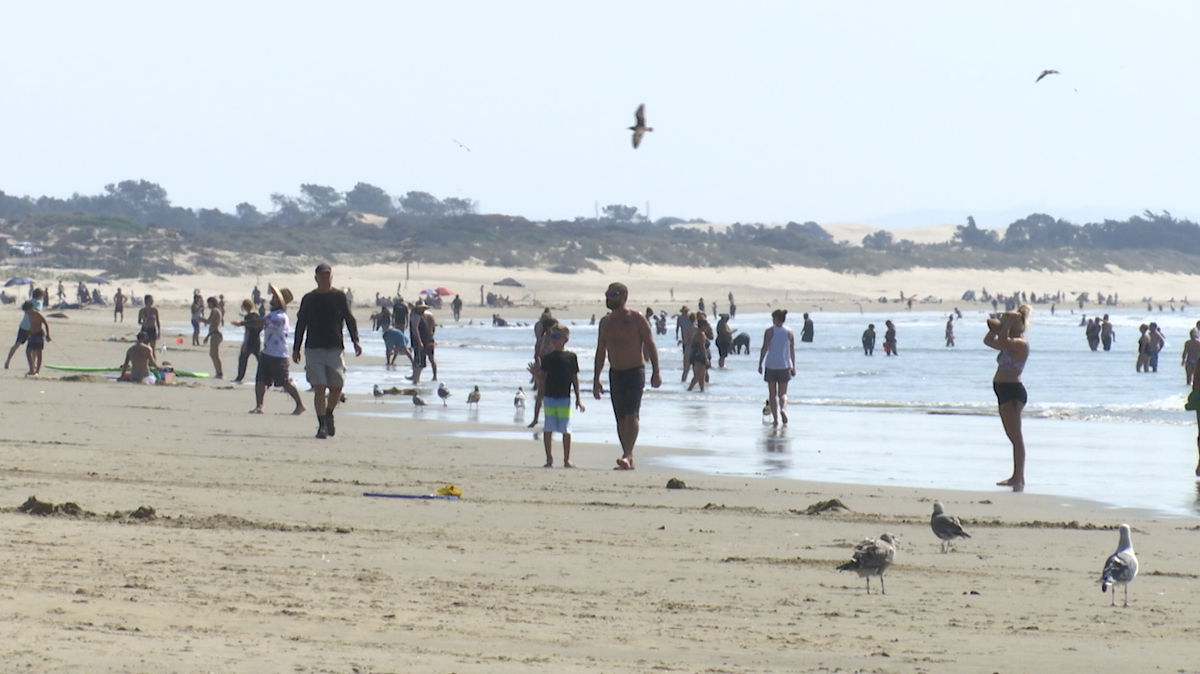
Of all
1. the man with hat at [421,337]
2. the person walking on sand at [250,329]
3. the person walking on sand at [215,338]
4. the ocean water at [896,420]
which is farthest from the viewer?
the man with hat at [421,337]

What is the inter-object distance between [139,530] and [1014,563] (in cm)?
433

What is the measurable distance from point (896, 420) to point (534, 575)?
13014mm

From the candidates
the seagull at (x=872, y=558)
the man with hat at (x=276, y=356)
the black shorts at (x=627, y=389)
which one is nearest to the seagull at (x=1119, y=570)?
the seagull at (x=872, y=558)

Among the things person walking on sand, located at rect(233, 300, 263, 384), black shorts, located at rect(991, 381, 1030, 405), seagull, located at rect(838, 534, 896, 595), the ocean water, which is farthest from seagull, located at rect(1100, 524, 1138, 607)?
person walking on sand, located at rect(233, 300, 263, 384)

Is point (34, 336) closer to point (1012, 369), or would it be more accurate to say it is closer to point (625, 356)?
point (625, 356)

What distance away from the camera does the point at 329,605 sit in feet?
20.6

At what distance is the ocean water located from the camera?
1299cm

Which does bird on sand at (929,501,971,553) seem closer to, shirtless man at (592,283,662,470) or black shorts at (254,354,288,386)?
shirtless man at (592,283,662,470)

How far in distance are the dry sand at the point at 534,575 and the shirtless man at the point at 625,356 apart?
45cm

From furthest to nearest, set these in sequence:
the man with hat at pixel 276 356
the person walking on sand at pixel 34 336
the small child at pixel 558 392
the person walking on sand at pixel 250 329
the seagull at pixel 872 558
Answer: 1. the person walking on sand at pixel 34 336
2. the person walking on sand at pixel 250 329
3. the man with hat at pixel 276 356
4. the small child at pixel 558 392
5. the seagull at pixel 872 558

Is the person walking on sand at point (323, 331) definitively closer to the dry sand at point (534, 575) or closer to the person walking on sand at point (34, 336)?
the dry sand at point (534, 575)

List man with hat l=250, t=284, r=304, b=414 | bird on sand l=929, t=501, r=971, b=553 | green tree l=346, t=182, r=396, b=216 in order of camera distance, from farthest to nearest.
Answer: green tree l=346, t=182, r=396, b=216, man with hat l=250, t=284, r=304, b=414, bird on sand l=929, t=501, r=971, b=553

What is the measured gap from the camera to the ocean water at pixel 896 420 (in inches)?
512

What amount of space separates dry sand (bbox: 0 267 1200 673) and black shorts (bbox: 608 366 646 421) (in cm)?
54
